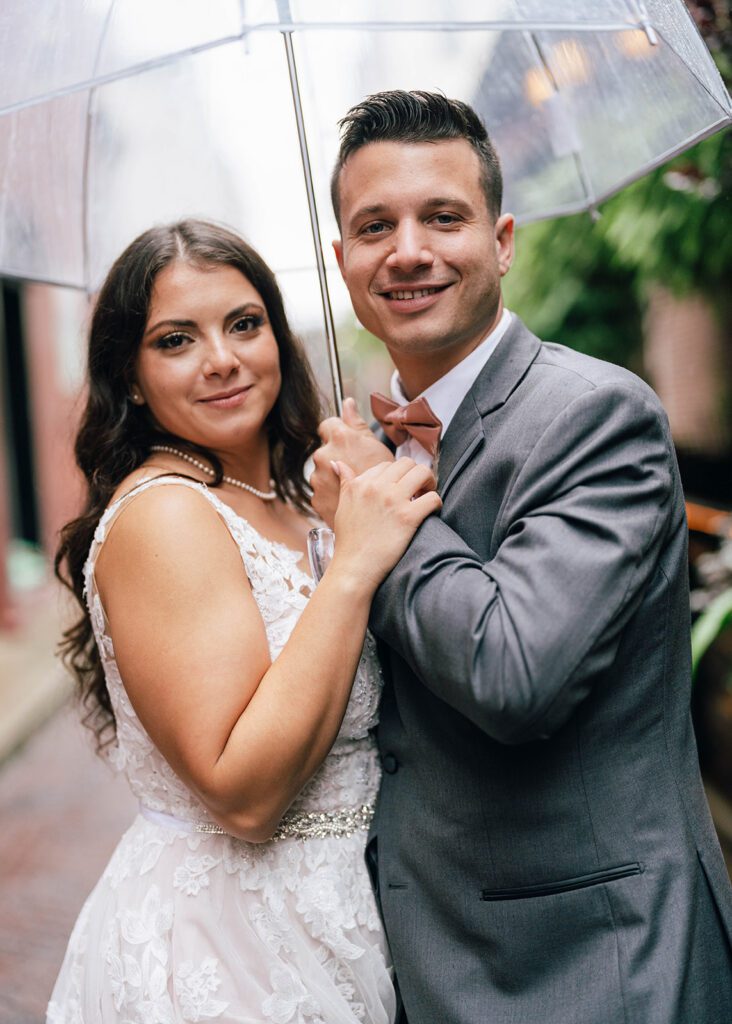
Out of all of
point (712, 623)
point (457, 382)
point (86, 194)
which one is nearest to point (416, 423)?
point (457, 382)

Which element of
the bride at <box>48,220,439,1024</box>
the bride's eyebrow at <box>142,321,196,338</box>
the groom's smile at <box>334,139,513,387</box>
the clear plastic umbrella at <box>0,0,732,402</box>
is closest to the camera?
the bride at <box>48,220,439,1024</box>

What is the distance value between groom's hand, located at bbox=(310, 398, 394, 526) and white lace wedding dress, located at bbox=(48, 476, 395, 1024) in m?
0.25

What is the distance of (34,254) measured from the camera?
3.29 m

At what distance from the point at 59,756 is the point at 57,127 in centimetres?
674

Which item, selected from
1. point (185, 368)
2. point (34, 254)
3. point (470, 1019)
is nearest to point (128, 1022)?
point (470, 1019)

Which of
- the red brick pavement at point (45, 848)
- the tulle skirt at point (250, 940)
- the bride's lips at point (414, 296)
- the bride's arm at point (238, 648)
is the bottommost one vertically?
the red brick pavement at point (45, 848)

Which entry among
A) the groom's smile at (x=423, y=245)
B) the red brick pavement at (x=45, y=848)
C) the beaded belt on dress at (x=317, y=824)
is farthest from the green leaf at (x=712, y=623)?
the red brick pavement at (x=45, y=848)

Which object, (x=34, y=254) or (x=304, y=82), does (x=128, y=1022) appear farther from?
(x=304, y=82)

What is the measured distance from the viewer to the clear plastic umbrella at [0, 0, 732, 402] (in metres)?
2.99

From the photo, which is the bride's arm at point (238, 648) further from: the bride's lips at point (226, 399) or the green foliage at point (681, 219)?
the green foliage at point (681, 219)

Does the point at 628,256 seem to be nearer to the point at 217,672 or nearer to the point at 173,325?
the point at 173,325

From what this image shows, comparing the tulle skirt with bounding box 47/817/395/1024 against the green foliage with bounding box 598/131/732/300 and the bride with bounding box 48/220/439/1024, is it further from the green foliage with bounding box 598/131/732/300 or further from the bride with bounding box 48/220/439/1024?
the green foliage with bounding box 598/131/732/300

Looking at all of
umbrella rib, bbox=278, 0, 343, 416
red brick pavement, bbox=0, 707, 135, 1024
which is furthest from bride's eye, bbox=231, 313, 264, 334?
red brick pavement, bbox=0, 707, 135, 1024

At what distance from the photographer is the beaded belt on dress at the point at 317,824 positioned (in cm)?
240
